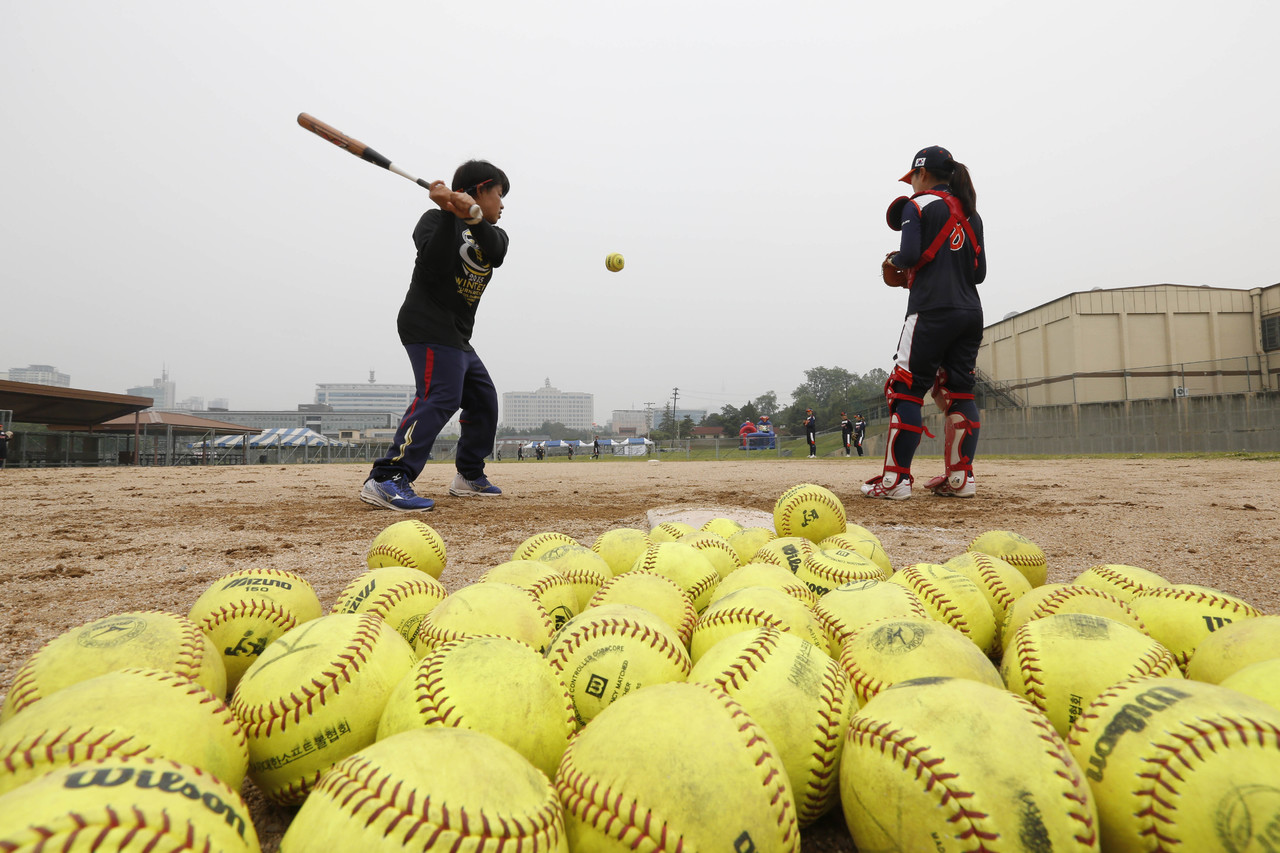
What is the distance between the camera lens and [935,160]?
465 cm

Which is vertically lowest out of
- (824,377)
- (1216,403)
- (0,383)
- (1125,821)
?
(1125,821)

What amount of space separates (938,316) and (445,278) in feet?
12.0

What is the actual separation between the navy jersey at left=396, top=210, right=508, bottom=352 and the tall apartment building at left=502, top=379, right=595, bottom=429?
5838 inches

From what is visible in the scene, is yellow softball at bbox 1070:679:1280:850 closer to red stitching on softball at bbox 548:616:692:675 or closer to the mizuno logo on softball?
red stitching on softball at bbox 548:616:692:675

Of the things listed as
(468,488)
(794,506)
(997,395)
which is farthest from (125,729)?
(997,395)

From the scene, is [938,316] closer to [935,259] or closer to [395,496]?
[935,259]

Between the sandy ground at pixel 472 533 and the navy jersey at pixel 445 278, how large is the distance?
4.43 ft

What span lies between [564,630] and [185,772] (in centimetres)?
85

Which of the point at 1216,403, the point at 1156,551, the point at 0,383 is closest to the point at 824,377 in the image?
the point at 1216,403

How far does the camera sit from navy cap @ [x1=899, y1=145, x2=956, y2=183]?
4.65 m

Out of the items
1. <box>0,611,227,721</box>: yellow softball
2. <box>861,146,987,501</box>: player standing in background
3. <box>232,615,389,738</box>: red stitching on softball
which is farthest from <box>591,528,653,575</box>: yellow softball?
<box>861,146,987,501</box>: player standing in background

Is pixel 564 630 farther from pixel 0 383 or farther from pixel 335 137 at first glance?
pixel 0 383

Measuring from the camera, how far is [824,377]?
229 feet

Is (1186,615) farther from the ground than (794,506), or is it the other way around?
(794,506)
